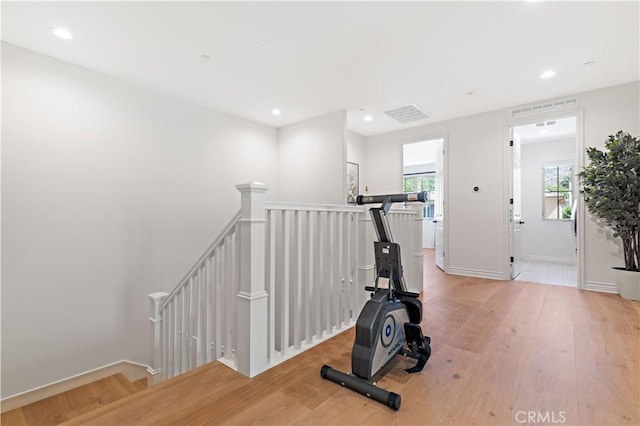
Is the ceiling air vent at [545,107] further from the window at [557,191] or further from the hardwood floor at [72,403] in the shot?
the hardwood floor at [72,403]

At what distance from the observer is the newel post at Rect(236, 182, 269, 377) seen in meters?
1.71

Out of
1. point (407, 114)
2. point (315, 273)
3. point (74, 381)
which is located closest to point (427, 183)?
point (407, 114)

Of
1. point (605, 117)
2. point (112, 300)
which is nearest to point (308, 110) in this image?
point (112, 300)

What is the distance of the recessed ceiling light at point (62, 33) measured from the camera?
8.11ft

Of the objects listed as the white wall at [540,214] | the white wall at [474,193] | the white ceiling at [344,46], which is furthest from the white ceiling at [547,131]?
the white ceiling at [344,46]

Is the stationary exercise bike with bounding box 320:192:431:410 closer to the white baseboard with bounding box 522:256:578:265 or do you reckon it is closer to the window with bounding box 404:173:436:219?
the white baseboard with bounding box 522:256:578:265

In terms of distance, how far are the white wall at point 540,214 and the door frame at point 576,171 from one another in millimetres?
2723

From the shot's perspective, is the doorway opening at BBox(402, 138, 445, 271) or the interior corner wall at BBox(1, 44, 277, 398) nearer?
the interior corner wall at BBox(1, 44, 277, 398)

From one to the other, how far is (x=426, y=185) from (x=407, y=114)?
192 inches

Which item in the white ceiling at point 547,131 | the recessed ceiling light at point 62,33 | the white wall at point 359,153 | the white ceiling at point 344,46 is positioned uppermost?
the white ceiling at point 547,131

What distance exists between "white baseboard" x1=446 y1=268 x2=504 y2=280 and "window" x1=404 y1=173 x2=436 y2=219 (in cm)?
435

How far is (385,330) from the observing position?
170 cm

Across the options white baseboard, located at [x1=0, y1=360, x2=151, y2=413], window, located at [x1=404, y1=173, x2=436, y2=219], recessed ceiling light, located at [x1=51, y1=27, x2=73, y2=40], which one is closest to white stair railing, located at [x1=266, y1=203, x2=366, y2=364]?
white baseboard, located at [x1=0, y1=360, x2=151, y2=413]

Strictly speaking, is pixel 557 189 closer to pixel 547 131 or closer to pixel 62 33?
pixel 547 131
